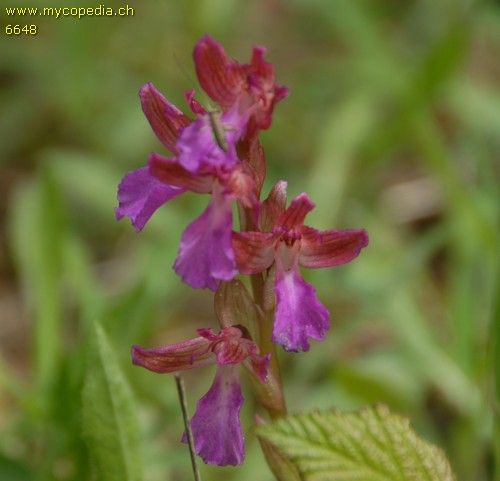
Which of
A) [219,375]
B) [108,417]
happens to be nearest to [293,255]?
[219,375]

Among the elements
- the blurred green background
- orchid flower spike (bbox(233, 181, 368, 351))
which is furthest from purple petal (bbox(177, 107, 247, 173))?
the blurred green background

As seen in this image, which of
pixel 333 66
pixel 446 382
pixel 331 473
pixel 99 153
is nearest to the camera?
pixel 331 473

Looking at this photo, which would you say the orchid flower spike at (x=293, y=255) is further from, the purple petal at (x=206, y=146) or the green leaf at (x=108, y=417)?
the green leaf at (x=108, y=417)

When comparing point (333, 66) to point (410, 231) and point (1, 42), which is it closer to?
point (410, 231)

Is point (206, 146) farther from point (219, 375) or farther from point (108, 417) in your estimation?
point (108, 417)

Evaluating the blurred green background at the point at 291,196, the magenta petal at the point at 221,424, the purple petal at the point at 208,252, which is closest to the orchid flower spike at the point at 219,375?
the magenta petal at the point at 221,424

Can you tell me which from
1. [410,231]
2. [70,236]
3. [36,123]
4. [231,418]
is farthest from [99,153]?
[231,418]

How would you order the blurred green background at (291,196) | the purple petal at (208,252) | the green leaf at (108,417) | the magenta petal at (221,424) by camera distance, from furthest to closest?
the blurred green background at (291,196) < the green leaf at (108,417) < the magenta petal at (221,424) < the purple petal at (208,252)
